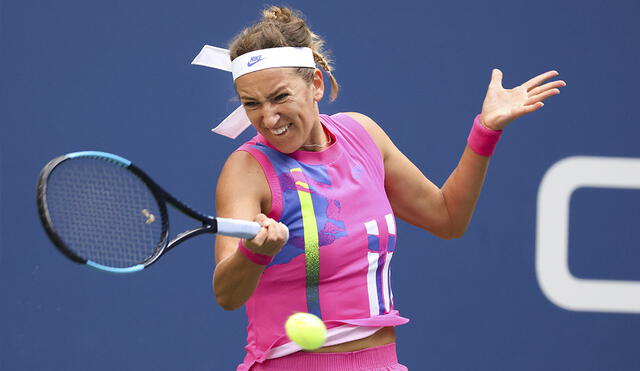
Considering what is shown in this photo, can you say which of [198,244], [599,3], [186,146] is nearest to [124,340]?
[198,244]

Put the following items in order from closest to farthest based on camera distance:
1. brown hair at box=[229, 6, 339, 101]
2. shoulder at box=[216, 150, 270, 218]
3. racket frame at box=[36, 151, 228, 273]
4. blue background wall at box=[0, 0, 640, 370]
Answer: racket frame at box=[36, 151, 228, 273] < shoulder at box=[216, 150, 270, 218] < brown hair at box=[229, 6, 339, 101] < blue background wall at box=[0, 0, 640, 370]

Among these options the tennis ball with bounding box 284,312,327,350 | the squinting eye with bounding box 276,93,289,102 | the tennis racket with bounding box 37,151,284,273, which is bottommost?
the tennis ball with bounding box 284,312,327,350

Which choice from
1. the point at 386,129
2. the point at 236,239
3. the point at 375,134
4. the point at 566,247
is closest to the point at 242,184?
the point at 236,239

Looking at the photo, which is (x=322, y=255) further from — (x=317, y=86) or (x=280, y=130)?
(x=317, y=86)

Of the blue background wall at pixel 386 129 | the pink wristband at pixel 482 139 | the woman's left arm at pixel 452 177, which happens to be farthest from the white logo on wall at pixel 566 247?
the pink wristband at pixel 482 139

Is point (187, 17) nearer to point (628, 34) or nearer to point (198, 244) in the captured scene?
point (198, 244)

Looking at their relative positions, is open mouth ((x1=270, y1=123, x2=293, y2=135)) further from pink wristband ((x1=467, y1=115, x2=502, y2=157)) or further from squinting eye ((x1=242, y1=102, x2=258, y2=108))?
pink wristband ((x1=467, y1=115, x2=502, y2=157))

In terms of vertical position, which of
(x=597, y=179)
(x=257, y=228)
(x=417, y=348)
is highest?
(x=597, y=179)

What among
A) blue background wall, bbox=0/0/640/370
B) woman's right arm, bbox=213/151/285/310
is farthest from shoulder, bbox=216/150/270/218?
blue background wall, bbox=0/0/640/370

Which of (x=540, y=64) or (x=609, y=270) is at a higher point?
(x=540, y=64)

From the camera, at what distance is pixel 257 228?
2033 mm

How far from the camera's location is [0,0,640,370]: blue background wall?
3.28 metres

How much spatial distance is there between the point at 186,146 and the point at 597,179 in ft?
4.65

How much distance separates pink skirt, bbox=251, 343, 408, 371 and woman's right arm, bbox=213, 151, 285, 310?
20 centimetres
